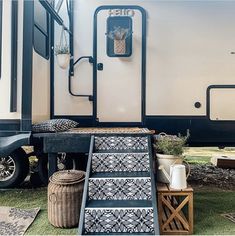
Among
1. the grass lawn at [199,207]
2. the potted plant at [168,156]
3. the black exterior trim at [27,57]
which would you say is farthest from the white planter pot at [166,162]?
the black exterior trim at [27,57]

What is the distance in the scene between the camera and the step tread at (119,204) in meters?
2.69

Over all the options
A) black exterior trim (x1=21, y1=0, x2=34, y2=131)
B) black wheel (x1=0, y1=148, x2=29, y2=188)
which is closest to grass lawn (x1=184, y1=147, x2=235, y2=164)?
black wheel (x1=0, y1=148, x2=29, y2=188)

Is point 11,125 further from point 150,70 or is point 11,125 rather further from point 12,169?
point 150,70

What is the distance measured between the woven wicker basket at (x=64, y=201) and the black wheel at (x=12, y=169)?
3.59ft

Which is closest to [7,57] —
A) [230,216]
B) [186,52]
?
[186,52]

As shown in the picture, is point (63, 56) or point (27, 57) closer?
point (27, 57)

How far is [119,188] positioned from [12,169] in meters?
1.78

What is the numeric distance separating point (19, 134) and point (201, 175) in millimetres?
3073

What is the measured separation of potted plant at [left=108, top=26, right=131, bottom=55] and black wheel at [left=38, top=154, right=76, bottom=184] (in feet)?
5.26

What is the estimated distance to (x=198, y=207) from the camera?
3.55 meters

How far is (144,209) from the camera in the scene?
262 centimetres

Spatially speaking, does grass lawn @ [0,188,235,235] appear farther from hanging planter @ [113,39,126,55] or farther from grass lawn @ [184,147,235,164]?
grass lawn @ [184,147,235,164]

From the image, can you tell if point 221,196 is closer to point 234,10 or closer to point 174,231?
point 174,231

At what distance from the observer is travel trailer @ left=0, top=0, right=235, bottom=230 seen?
418 centimetres
